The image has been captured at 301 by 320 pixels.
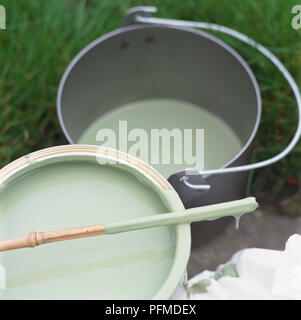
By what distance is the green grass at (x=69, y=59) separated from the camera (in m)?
1.47

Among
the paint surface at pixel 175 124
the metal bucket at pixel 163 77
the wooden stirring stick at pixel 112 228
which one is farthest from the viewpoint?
the paint surface at pixel 175 124

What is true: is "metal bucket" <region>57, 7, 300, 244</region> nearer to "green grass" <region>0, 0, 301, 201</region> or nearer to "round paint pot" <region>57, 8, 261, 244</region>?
"round paint pot" <region>57, 8, 261, 244</region>

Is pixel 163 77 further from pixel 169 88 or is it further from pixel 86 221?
pixel 86 221

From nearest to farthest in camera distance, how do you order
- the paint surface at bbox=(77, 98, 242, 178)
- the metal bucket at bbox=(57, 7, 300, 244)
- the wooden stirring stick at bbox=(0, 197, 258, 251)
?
the wooden stirring stick at bbox=(0, 197, 258, 251)
the metal bucket at bbox=(57, 7, 300, 244)
the paint surface at bbox=(77, 98, 242, 178)

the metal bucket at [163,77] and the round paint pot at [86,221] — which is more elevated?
the metal bucket at [163,77]

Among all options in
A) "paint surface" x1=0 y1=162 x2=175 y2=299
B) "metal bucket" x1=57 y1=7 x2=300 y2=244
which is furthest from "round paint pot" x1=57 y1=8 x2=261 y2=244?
"paint surface" x1=0 y1=162 x2=175 y2=299

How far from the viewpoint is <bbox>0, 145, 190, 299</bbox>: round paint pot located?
35.5 inches

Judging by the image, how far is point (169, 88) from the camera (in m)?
1.56

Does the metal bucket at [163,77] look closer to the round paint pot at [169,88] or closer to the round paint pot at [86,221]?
the round paint pot at [169,88]

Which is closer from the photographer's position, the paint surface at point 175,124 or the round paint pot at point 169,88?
the round paint pot at point 169,88

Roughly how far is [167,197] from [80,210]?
179mm

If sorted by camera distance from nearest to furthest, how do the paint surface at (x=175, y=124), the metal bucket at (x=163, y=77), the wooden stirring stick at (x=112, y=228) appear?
1. the wooden stirring stick at (x=112, y=228)
2. the metal bucket at (x=163, y=77)
3. the paint surface at (x=175, y=124)

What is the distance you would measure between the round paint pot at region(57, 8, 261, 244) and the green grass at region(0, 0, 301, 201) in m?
0.11

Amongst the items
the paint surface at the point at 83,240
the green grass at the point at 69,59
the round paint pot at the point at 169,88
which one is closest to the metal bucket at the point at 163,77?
the round paint pot at the point at 169,88
